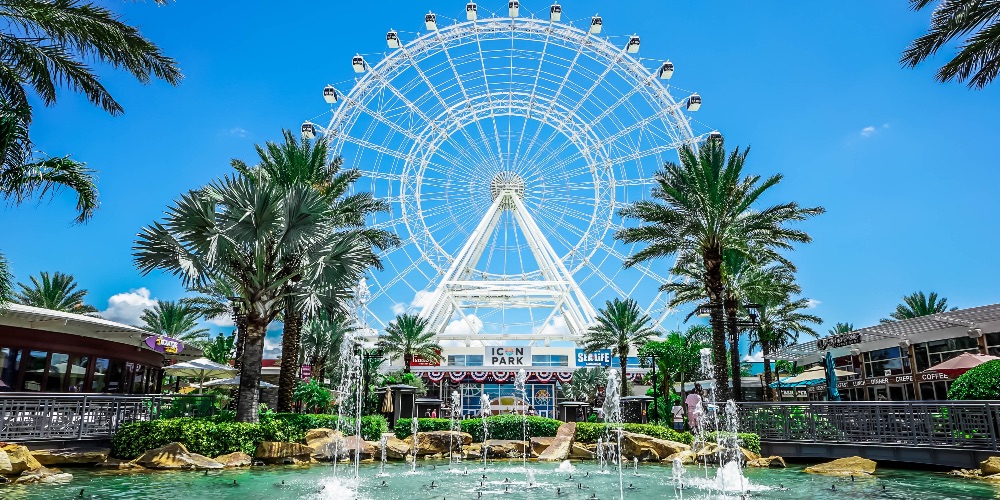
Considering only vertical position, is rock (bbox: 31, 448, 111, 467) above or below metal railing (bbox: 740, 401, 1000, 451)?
below

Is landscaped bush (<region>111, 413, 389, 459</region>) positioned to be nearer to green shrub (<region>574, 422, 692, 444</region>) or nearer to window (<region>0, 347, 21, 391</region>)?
window (<region>0, 347, 21, 391</region>)

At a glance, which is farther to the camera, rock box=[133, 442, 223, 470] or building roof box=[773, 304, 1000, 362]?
building roof box=[773, 304, 1000, 362]

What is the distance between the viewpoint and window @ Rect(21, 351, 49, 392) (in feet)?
58.1

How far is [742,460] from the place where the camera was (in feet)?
51.5

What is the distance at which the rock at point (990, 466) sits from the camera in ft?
38.5

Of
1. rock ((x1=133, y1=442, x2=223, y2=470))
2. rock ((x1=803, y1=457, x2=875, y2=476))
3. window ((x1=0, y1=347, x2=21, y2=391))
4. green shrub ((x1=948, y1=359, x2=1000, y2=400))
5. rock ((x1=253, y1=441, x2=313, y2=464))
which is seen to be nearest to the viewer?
rock ((x1=803, y1=457, x2=875, y2=476))

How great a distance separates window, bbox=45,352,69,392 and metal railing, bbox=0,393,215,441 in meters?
3.59

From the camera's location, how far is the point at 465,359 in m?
60.8

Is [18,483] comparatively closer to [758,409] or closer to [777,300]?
[758,409]

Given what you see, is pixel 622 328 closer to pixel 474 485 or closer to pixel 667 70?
pixel 667 70

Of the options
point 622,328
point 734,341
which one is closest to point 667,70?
point 622,328

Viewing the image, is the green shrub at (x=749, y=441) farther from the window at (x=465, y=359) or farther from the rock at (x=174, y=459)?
the window at (x=465, y=359)

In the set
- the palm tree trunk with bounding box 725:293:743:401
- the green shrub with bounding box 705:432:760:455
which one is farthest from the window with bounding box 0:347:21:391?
the palm tree trunk with bounding box 725:293:743:401

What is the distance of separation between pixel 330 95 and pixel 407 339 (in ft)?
50.8
